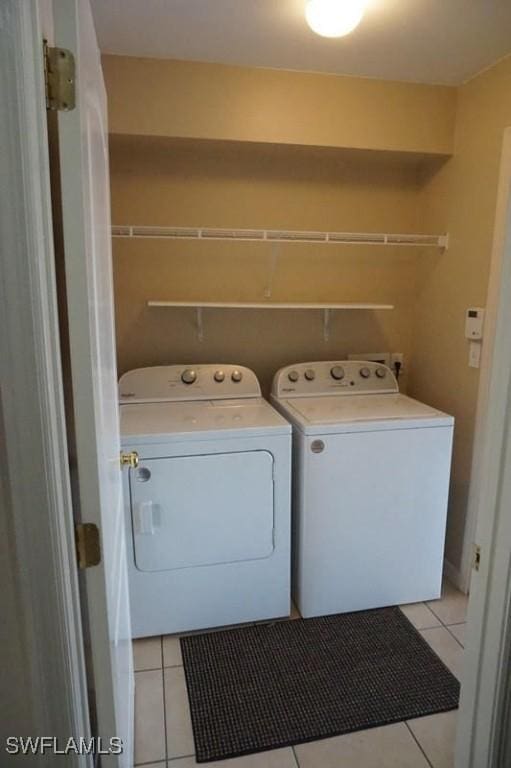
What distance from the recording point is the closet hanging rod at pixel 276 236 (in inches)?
87.4

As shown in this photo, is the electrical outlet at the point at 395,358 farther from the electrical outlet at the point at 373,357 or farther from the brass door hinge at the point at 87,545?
the brass door hinge at the point at 87,545

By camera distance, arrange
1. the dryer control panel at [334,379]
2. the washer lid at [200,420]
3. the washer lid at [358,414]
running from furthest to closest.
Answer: the dryer control panel at [334,379], the washer lid at [358,414], the washer lid at [200,420]

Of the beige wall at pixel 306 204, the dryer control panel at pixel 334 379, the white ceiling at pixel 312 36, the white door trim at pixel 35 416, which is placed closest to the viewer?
the white door trim at pixel 35 416

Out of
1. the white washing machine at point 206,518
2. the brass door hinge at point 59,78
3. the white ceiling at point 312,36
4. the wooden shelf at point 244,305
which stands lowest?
the white washing machine at point 206,518

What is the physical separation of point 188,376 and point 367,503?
1034mm

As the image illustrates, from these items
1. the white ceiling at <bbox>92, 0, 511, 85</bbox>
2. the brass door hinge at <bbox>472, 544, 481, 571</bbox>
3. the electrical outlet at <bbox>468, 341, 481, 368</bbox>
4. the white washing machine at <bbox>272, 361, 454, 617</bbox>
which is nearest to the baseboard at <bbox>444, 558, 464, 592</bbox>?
the white washing machine at <bbox>272, 361, 454, 617</bbox>

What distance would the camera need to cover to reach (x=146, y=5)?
163 cm

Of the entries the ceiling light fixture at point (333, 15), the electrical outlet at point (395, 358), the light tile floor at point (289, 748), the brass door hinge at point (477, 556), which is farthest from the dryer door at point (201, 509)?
the ceiling light fixture at point (333, 15)

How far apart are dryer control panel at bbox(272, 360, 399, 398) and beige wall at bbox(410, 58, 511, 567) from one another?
0.27 m

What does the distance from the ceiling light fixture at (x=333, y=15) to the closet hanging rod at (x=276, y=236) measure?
85 centimetres

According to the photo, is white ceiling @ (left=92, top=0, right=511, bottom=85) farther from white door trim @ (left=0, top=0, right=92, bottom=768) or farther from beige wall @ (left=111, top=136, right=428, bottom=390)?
white door trim @ (left=0, top=0, right=92, bottom=768)

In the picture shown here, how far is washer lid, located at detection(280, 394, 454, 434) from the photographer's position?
77.8 inches

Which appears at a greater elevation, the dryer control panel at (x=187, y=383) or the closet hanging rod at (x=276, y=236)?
the closet hanging rod at (x=276, y=236)

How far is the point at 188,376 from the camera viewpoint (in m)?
2.37
